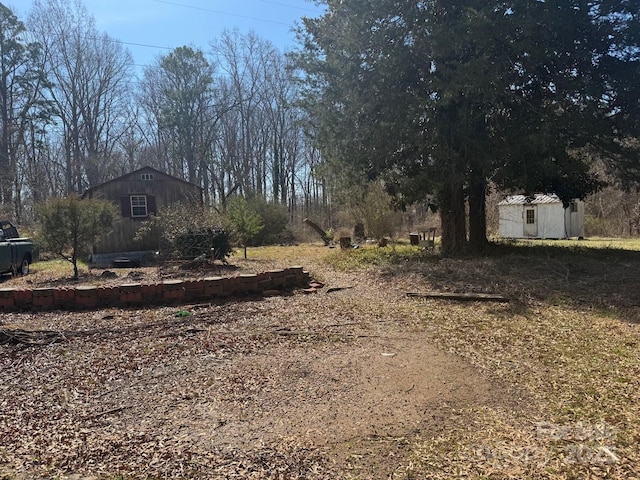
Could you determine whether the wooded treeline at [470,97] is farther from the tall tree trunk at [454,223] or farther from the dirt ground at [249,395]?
the dirt ground at [249,395]

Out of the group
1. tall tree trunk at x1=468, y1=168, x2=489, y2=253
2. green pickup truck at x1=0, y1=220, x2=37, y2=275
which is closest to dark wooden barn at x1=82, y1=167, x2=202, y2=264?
green pickup truck at x1=0, y1=220, x2=37, y2=275

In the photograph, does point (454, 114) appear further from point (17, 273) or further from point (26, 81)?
point (26, 81)

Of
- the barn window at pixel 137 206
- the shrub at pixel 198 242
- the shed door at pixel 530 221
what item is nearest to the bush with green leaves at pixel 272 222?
the barn window at pixel 137 206

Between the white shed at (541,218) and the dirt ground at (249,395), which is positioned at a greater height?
the white shed at (541,218)

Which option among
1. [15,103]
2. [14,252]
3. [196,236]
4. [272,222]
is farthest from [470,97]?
[15,103]

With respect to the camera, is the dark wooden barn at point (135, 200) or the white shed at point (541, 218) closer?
the dark wooden barn at point (135, 200)

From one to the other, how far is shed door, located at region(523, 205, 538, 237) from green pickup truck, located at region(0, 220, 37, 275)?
21927 millimetres

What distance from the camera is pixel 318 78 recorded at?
11789 millimetres

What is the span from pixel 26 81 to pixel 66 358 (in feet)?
89.0

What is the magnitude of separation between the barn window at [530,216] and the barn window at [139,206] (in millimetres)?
18730

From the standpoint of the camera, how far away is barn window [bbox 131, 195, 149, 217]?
647 inches

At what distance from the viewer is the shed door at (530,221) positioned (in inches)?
937

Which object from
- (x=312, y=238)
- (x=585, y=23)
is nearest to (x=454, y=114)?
(x=585, y=23)

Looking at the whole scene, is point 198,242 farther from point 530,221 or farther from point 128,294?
point 530,221
